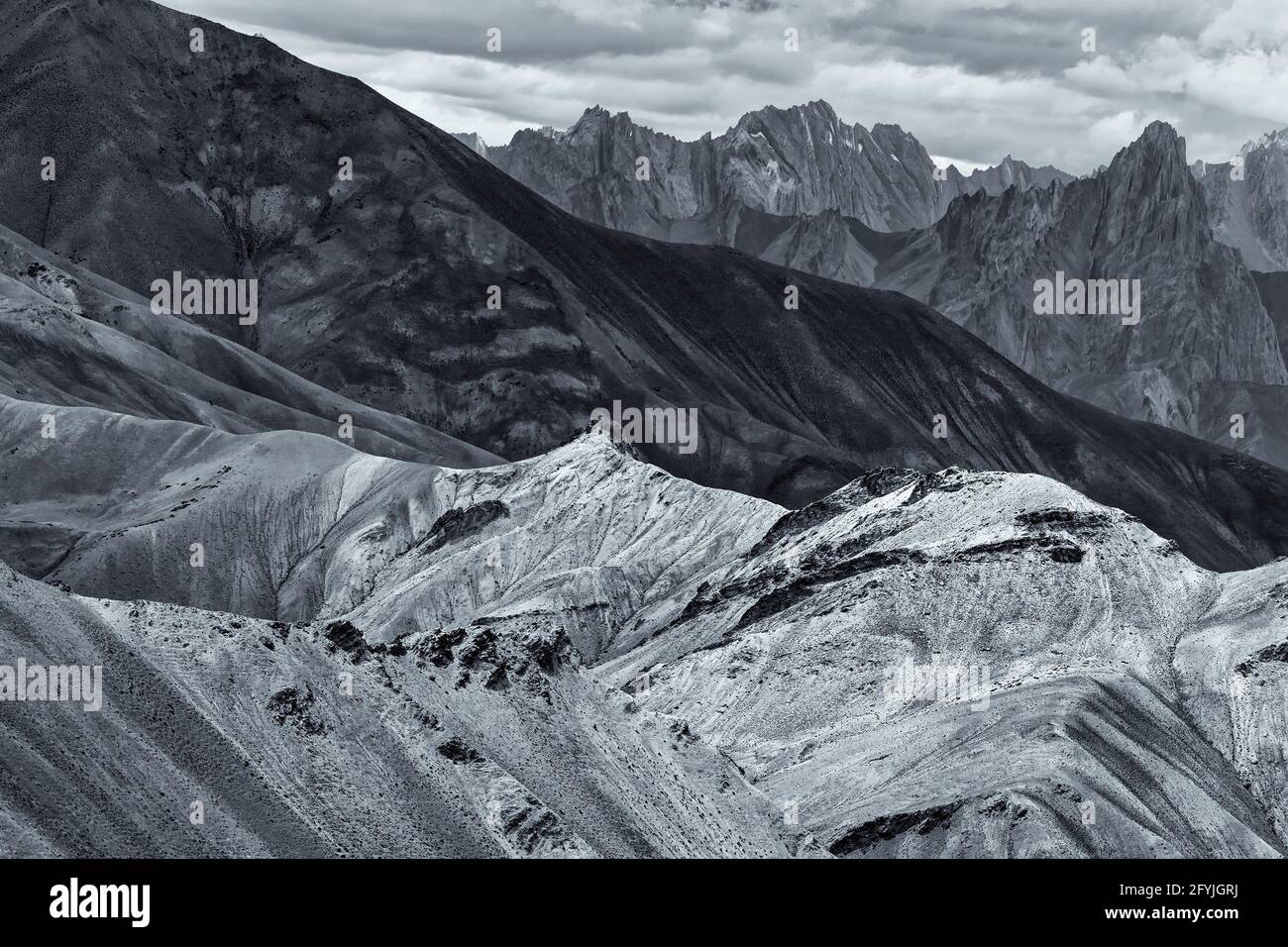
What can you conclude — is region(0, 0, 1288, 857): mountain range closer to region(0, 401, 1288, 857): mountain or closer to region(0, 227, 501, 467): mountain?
region(0, 401, 1288, 857): mountain

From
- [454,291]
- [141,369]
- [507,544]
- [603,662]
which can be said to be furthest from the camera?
[454,291]

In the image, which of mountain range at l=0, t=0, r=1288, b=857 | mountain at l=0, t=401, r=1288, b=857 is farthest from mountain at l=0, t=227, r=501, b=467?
mountain at l=0, t=401, r=1288, b=857

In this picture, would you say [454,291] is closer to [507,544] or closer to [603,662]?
[507,544]

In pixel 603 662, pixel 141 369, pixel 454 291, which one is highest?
pixel 454 291

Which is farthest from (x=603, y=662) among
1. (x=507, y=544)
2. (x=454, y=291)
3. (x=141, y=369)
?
(x=454, y=291)

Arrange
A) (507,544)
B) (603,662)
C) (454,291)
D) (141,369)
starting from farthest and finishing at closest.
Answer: (454,291) → (141,369) → (507,544) → (603,662)

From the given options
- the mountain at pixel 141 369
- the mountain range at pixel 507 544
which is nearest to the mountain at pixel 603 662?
the mountain range at pixel 507 544

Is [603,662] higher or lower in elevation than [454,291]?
lower
